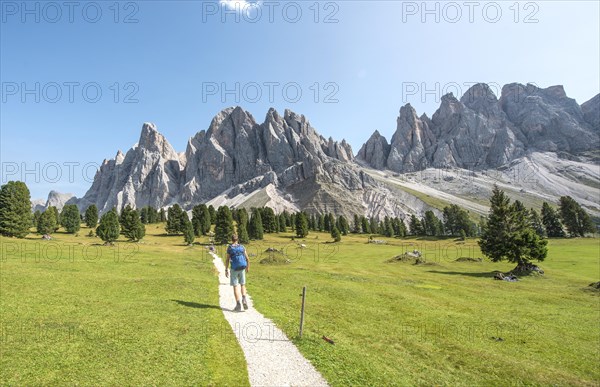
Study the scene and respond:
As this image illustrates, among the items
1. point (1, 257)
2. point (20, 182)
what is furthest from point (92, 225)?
point (1, 257)

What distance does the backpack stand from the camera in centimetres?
1919

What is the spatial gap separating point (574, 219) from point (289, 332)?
553 ft

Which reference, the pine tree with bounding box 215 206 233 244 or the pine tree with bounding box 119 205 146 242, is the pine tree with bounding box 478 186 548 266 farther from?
the pine tree with bounding box 119 205 146 242

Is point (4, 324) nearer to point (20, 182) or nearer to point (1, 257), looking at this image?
point (1, 257)

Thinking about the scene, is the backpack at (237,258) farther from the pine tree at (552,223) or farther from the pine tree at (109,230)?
the pine tree at (552,223)

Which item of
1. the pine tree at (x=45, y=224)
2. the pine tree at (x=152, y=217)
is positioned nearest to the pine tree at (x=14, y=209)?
the pine tree at (x=45, y=224)

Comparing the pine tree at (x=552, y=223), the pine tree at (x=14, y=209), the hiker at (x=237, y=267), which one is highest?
the pine tree at (x=14, y=209)

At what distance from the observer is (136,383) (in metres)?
10.1

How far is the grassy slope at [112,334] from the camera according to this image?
10.6 m

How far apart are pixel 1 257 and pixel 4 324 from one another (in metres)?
27.3

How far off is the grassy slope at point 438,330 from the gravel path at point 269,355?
0.60m

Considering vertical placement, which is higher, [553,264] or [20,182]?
[20,182]

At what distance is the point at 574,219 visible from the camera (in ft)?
443

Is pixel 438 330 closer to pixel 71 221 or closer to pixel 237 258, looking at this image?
pixel 237 258
